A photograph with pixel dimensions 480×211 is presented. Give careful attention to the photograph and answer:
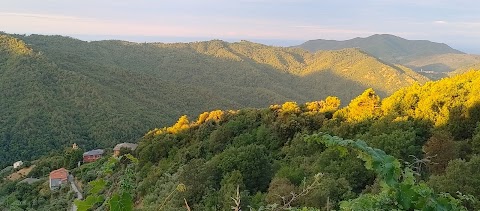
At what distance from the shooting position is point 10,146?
130ft

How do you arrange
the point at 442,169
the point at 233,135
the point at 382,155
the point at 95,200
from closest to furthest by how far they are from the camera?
the point at 95,200 < the point at 382,155 < the point at 442,169 < the point at 233,135

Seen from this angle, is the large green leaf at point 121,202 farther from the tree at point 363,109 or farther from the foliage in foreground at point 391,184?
the tree at point 363,109

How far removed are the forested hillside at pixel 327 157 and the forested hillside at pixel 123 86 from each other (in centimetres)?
2418

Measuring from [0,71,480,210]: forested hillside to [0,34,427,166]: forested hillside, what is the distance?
952 inches

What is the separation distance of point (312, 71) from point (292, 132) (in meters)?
100

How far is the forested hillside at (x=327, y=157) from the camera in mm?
2322

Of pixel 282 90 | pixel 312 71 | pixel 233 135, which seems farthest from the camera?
pixel 312 71

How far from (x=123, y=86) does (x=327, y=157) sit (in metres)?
53.8

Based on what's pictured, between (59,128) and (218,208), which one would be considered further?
(59,128)

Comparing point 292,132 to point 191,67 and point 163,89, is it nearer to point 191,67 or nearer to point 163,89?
point 163,89

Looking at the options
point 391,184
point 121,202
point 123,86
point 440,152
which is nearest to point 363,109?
point 440,152

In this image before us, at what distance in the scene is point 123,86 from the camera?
60188 millimetres

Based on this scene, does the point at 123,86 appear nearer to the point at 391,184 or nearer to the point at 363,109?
the point at 363,109

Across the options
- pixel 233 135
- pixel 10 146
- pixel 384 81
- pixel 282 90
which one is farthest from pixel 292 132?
pixel 384 81
